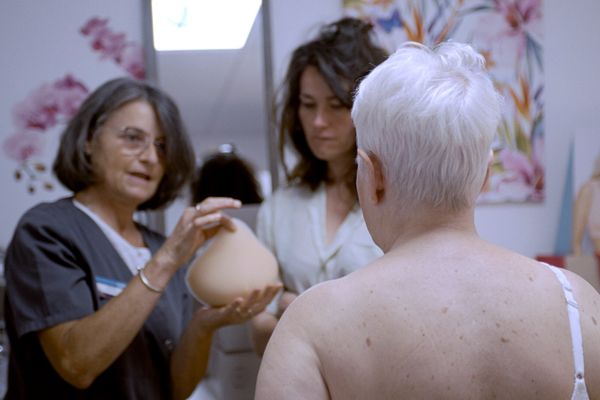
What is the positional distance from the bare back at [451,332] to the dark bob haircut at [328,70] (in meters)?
0.79

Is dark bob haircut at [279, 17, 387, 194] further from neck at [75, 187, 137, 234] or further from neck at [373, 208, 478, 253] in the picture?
neck at [373, 208, 478, 253]

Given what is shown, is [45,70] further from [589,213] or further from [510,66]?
[589,213]

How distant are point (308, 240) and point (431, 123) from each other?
818mm

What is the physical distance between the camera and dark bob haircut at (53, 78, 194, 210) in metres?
1.45

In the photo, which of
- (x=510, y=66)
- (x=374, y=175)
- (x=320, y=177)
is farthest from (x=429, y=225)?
(x=510, y=66)

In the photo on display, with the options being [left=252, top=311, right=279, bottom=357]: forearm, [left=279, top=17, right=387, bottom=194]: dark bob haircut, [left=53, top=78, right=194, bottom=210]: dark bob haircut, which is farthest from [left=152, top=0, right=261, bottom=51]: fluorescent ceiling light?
[left=252, top=311, right=279, bottom=357]: forearm

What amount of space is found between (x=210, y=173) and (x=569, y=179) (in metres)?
1.30

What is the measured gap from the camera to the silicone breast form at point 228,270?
4.57ft

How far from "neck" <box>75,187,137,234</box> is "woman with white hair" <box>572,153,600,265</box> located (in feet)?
5.05

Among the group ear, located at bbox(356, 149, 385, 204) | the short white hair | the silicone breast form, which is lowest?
the silicone breast form

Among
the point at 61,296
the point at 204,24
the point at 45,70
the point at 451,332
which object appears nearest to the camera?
the point at 451,332

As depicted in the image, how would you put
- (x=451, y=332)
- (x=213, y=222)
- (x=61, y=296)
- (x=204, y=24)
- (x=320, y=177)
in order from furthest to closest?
(x=204, y=24)
(x=320, y=177)
(x=213, y=222)
(x=61, y=296)
(x=451, y=332)

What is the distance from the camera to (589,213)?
7.08 ft

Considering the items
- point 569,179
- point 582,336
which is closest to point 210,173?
point 569,179
